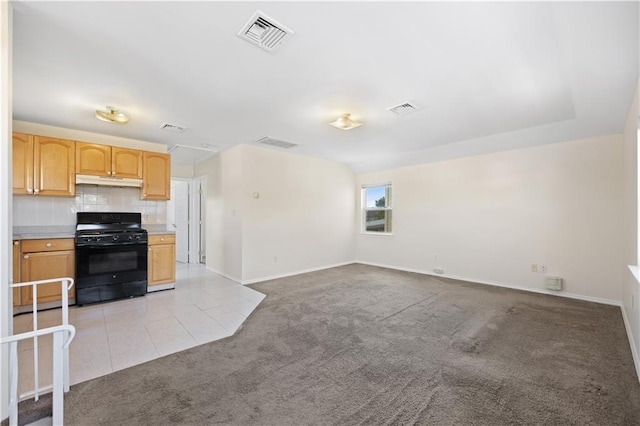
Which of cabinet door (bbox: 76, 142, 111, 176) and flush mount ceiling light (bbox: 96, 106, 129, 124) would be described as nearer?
flush mount ceiling light (bbox: 96, 106, 129, 124)

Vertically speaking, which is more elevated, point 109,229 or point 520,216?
point 520,216

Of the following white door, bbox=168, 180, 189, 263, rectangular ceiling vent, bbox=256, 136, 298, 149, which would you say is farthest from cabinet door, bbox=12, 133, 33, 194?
white door, bbox=168, 180, 189, 263

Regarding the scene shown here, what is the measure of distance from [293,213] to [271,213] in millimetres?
523

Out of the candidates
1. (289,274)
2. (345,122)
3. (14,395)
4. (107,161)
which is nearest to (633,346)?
(345,122)

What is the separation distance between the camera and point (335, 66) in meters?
2.35

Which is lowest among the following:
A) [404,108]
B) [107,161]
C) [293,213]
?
[293,213]

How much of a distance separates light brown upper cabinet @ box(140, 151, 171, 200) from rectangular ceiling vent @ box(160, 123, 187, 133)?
685mm

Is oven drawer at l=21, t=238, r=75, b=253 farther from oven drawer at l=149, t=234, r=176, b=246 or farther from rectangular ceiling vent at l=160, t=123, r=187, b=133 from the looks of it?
rectangular ceiling vent at l=160, t=123, r=187, b=133

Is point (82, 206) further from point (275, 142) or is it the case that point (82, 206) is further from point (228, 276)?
point (275, 142)

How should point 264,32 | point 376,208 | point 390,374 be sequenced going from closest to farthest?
point 264,32 → point 390,374 → point 376,208

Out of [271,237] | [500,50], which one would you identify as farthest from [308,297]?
[500,50]

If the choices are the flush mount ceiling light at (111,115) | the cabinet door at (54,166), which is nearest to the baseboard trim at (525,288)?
the flush mount ceiling light at (111,115)

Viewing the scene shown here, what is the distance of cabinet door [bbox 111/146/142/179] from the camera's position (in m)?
4.09

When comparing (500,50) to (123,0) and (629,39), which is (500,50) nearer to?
(629,39)
